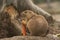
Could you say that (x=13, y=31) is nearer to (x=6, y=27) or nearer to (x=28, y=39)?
(x=6, y=27)

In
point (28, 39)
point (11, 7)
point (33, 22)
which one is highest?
point (11, 7)

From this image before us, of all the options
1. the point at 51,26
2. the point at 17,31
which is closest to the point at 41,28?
the point at 17,31

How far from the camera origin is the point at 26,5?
43.4 ft

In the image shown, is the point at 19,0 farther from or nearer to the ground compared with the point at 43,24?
farther from the ground

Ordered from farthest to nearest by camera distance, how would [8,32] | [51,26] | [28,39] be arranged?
[51,26] → [8,32] → [28,39]

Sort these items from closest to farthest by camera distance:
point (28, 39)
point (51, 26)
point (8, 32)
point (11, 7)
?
point (28, 39) → point (8, 32) → point (11, 7) → point (51, 26)

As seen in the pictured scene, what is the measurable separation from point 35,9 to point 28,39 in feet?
17.9

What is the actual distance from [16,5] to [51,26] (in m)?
1.94

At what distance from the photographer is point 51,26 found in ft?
42.8

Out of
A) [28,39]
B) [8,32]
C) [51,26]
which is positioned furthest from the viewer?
[51,26]

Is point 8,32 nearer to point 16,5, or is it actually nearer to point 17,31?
point 17,31

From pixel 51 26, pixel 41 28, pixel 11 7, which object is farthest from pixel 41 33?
pixel 51 26

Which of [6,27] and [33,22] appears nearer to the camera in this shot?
[33,22]

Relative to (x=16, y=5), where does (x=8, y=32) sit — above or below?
below
